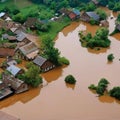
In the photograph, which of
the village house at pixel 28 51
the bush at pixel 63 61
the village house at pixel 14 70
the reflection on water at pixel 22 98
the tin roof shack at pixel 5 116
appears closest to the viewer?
the tin roof shack at pixel 5 116

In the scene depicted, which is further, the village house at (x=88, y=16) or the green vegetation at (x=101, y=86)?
the village house at (x=88, y=16)

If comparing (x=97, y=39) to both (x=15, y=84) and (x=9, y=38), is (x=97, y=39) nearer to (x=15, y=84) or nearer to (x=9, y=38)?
(x=9, y=38)

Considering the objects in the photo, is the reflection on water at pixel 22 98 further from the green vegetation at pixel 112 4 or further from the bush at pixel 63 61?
the green vegetation at pixel 112 4

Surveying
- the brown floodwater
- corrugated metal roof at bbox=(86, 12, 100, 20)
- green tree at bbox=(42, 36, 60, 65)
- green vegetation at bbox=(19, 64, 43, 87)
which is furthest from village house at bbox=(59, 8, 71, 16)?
green vegetation at bbox=(19, 64, 43, 87)

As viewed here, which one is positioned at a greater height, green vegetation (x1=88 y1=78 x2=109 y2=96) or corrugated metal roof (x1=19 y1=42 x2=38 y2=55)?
green vegetation (x1=88 y1=78 x2=109 y2=96)

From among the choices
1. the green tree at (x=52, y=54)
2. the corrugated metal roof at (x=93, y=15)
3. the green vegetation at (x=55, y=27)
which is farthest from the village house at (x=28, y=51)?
the corrugated metal roof at (x=93, y=15)

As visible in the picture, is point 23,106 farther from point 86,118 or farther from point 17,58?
point 17,58

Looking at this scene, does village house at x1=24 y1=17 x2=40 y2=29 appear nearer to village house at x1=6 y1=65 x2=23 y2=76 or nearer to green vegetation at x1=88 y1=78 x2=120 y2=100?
village house at x1=6 y1=65 x2=23 y2=76
